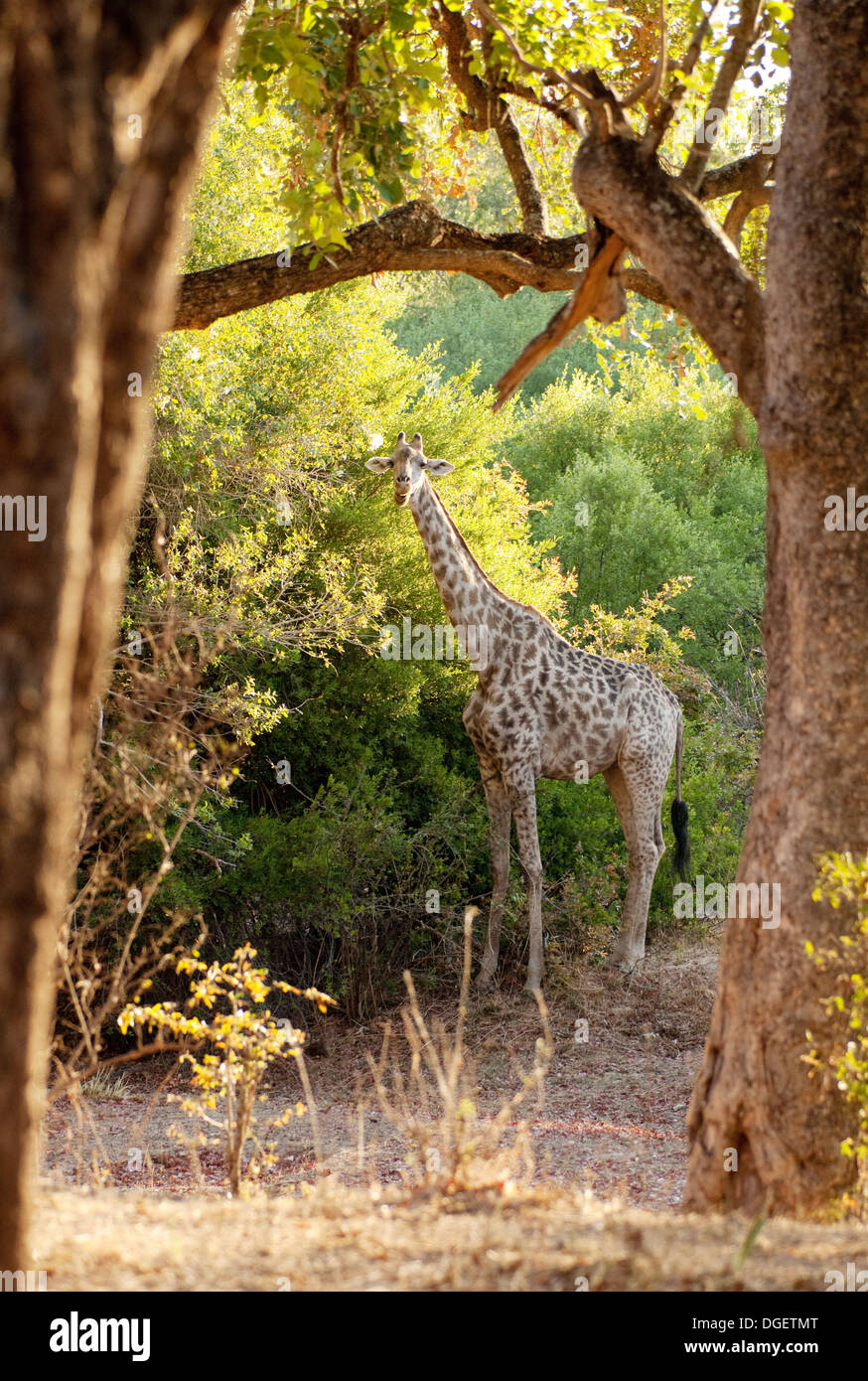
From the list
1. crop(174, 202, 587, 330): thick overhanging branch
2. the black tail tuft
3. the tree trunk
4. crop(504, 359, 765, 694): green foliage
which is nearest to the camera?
the tree trunk

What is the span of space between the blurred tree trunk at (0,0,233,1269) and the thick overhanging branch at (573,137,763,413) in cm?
243

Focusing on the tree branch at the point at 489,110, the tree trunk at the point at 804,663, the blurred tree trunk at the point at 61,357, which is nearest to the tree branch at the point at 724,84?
the tree trunk at the point at 804,663

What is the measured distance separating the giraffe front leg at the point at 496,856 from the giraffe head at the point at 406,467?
191 centimetres

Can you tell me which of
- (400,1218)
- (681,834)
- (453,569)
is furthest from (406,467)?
(400,1218)

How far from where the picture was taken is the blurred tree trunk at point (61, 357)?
5.66ft

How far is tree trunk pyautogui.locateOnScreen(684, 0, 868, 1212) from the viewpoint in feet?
12.2

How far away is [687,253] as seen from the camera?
4.14 metres

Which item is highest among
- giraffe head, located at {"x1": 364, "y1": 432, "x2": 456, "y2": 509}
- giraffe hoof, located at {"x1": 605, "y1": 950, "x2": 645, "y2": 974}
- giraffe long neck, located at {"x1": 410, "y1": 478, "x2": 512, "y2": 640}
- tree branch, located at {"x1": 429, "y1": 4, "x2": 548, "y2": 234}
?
tree branch, located at {"x1": 429, "y1": 4, "x2": 548, "y2": 234}

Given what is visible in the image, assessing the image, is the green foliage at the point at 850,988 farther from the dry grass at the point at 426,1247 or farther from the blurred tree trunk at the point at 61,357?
the blurred tree trunk at the point at 61,357

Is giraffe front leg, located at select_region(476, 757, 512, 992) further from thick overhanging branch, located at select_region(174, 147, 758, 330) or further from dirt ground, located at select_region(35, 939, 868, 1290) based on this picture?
thick overhanging branch, located at select_region(174, 147, 758, 330)

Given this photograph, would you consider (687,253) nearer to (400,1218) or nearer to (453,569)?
(400,1218)

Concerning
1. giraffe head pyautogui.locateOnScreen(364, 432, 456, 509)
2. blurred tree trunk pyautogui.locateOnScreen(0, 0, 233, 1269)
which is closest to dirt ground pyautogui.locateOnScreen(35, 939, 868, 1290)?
blurred tree trunk pyautogui.locateOnScreen(0, 0, 233, 1269)

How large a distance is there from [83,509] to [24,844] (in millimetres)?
486

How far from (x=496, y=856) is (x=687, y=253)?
506cm
